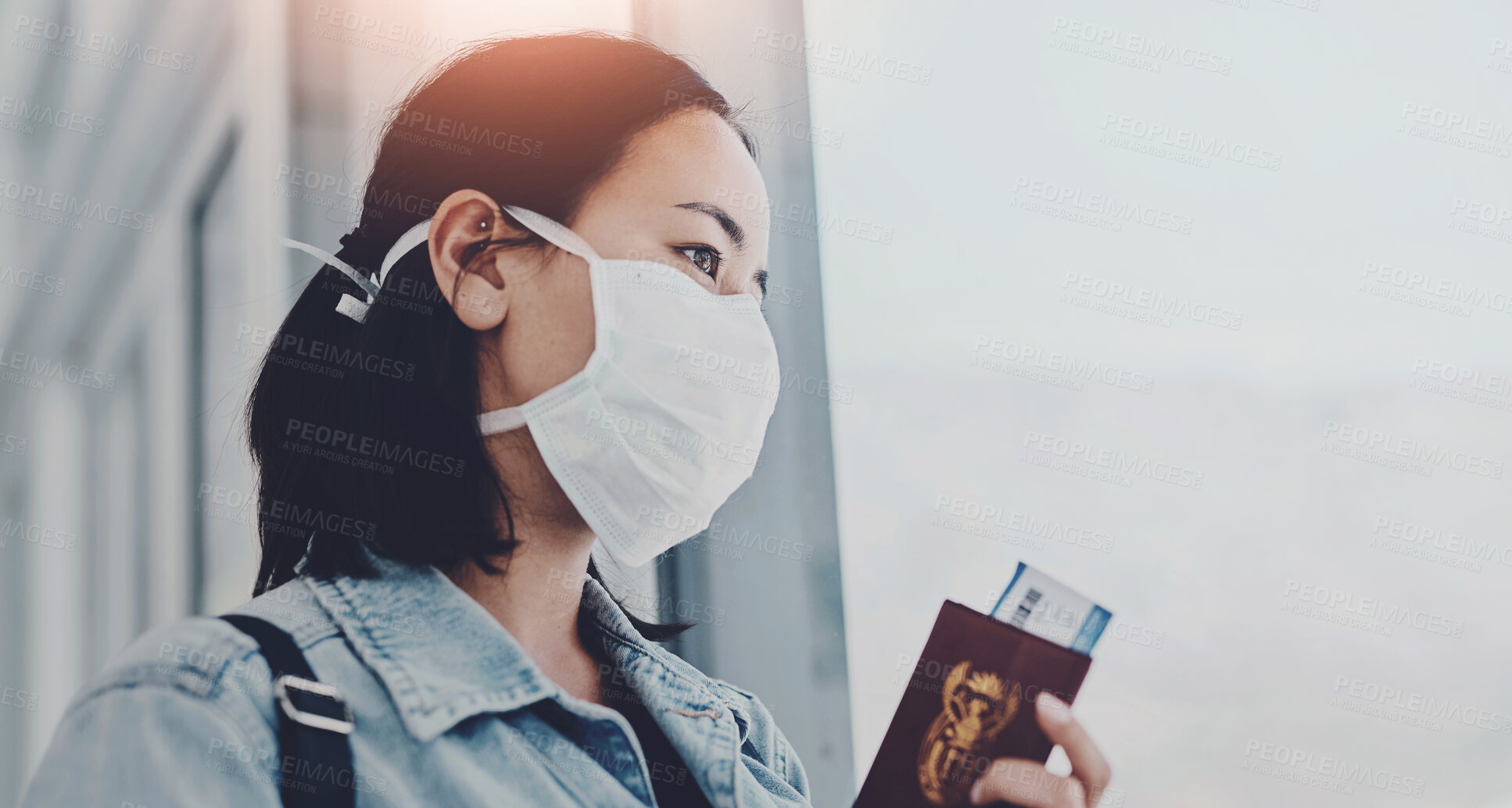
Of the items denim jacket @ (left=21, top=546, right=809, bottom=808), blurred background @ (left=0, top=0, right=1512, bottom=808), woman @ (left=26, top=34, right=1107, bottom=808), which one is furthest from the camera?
blurred background @ (left=0, top=0, right=1512, bottom=808)

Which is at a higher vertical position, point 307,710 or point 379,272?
point 379,272

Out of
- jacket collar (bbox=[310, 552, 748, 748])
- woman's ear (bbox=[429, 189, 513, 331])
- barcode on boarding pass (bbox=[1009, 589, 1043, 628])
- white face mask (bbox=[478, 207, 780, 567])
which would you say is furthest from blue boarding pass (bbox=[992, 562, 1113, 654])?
woman's ear (bbox=[429, 189, 513, 331])

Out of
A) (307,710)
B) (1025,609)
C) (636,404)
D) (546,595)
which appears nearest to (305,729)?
(307,710)

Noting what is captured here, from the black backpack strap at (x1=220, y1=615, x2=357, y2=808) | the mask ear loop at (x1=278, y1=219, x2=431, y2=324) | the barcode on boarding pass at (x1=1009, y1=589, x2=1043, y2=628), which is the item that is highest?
the mask ear loop at (x1=278, y1=219, x2=431, y2=324)

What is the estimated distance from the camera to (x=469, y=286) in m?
0.79

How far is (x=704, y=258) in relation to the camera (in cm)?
84

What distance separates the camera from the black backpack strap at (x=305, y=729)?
26.1 inches

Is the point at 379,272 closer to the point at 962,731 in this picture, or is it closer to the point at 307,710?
the point at 307,710

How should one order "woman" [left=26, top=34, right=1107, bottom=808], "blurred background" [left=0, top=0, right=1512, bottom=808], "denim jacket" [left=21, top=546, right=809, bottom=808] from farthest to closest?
"blurred background" [left=0, top=0, right=1512, bottom=808], "woman" [left=26, top=34, right=1107, bottom=808], "denim jacket" [left=21, top=546, right=809, bottom=808]

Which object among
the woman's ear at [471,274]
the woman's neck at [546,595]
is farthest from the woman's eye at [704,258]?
the woman's neck at [546,595]

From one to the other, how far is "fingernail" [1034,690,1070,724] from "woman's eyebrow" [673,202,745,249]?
0.48m

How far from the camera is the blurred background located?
955 millimetres

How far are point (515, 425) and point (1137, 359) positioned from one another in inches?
25.2

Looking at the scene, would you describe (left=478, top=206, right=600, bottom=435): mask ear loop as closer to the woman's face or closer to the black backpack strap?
the woman's face
